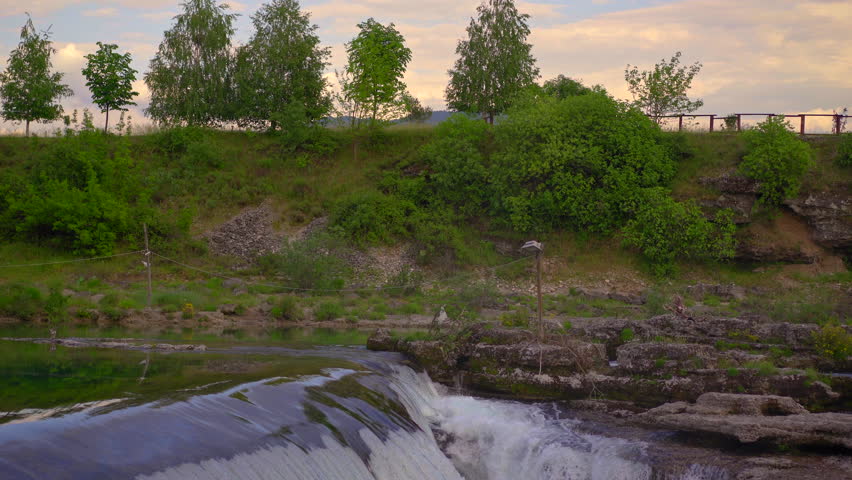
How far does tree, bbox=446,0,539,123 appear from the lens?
164 feet

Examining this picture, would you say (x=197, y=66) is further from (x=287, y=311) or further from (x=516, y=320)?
(x=516, y=320)

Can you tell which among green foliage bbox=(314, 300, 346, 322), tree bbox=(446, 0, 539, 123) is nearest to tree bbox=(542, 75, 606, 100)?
tree bbox=(446, 0, 539, 123)

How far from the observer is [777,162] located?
39562 mm

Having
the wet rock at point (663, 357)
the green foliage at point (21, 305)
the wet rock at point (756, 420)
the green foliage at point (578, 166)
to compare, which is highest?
the green foliage at point (578, 166)

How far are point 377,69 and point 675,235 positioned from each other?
21349 mm

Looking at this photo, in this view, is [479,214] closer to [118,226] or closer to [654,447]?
[118,226]

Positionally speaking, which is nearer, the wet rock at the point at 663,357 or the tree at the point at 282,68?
the wet rock at the point at 663,357

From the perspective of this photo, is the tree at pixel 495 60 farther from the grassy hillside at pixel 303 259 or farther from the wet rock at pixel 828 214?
the wet rock at pixel 828 214

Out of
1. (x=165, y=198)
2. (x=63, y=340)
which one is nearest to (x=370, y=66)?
(x=165, y=198)

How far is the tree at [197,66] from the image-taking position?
52688 millimetres

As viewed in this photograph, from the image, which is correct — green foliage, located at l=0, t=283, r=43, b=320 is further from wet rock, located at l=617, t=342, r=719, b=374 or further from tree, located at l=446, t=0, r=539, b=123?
tree, located at l=446, t=0, r=539, b=123

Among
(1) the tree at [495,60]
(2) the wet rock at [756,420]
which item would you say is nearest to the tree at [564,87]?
(1) the tree at [495,60]

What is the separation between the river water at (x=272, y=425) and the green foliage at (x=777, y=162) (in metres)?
28.4

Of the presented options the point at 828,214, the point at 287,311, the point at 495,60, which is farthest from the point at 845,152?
the point at 287,311
